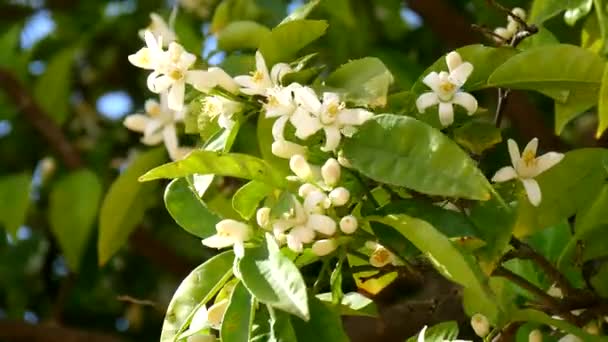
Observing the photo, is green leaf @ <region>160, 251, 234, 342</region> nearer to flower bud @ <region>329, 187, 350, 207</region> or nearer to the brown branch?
flower bud @ <region>329, 187, 350, 207</region>

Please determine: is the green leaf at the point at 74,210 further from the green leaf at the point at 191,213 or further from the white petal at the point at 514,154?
the white petal at the point at 514,154

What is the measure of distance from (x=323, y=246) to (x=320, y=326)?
6 centimetres

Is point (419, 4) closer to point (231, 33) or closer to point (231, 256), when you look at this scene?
point (231, 33)

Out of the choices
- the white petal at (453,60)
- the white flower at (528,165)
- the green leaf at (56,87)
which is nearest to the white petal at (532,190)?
the white flower at (528,165)

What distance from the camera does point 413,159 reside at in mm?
820

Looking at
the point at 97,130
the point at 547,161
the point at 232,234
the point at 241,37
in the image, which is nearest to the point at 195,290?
the point at 232,234

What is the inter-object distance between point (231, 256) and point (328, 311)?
0.09 metres

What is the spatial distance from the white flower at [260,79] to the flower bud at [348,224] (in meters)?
0.13

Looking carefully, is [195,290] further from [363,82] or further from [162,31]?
[162,31]

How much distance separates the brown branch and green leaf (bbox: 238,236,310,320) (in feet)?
2.50

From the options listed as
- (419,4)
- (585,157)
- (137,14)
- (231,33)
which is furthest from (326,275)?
(137,14)

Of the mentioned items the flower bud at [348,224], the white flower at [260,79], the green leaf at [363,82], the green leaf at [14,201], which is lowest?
the green leaf at [14,201]

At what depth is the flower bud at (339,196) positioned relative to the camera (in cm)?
82

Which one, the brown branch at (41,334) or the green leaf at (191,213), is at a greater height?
the green leaf at (191,213)
